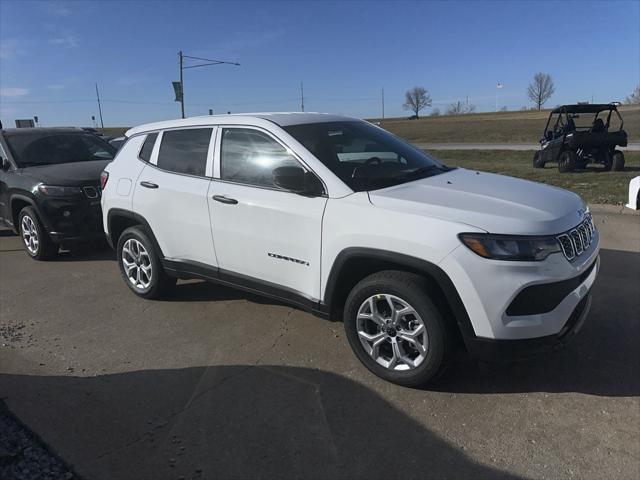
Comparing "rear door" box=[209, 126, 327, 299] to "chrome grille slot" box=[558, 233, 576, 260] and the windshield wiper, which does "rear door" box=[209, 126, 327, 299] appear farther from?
"chrome grille slot" box=[558, 233, 576, 260]

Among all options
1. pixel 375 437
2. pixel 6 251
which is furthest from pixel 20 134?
pixel 375 437

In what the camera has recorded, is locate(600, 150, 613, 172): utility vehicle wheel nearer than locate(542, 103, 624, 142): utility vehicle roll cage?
Yes

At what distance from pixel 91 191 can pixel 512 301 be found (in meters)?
5.73

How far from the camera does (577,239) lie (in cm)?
327

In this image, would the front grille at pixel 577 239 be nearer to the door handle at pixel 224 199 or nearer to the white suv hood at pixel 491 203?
the white suv hood at pixel 491 203

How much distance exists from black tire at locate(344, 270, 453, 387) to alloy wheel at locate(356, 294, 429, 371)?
2 centimetres

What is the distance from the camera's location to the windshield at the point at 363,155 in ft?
12.2

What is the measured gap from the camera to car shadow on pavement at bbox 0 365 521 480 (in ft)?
8.86

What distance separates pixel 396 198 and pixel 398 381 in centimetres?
122

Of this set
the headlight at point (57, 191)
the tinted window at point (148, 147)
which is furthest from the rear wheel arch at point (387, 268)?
the headlight at point (57, 191)

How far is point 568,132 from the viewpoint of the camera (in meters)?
15.3

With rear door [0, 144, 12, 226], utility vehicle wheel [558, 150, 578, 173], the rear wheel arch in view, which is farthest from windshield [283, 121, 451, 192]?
utility vehicle wheel [558, 150, 578, 173]

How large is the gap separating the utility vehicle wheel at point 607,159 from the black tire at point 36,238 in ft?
47.2

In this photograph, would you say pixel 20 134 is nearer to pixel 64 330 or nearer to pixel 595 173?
pixel 64 330
